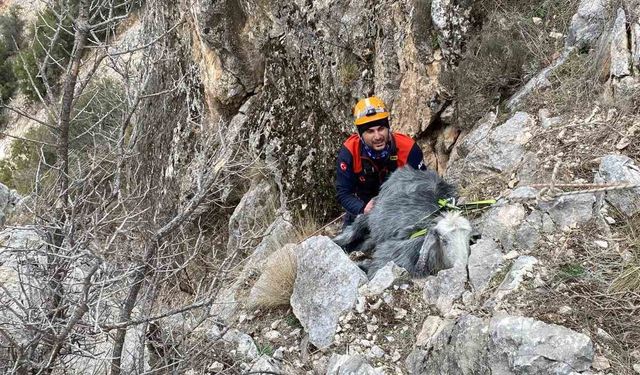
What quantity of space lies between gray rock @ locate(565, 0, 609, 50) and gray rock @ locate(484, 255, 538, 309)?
2.36 metres

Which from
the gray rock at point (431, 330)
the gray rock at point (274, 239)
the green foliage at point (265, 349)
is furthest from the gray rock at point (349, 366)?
the gray rock at point (274, 239)

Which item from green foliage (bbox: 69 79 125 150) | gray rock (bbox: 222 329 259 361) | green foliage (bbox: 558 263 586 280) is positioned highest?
green foliage (bbox: 69 79 125 150)

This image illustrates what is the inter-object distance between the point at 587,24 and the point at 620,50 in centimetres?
78

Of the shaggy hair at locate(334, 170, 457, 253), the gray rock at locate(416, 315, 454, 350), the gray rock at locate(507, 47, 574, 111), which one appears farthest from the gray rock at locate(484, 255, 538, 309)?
the gray rock at locate(507, 47, 574, 111)

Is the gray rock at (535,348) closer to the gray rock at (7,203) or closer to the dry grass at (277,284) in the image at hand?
the dry grass at (277,284)

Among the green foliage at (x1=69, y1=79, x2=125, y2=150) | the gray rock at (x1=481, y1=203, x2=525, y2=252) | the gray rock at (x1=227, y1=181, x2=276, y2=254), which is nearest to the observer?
the gray rock at (x1=481, y1=203, x2=525, y2=252)

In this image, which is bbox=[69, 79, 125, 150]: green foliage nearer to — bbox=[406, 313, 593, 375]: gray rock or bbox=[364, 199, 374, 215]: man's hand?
bbox=[364, 199, 374, 215]: man's hand

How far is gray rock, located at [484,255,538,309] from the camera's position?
107 inches

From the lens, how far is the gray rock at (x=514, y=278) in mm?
2721

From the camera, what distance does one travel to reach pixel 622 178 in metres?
2.94

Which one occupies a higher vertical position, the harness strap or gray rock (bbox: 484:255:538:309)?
the harness strap

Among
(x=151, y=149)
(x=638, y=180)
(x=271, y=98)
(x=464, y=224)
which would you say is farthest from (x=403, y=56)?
(x=151, y=149)

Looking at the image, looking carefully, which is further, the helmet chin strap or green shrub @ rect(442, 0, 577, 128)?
green shrub @ rect(442, 0, 577, 128)

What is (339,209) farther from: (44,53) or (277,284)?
(44,53)
